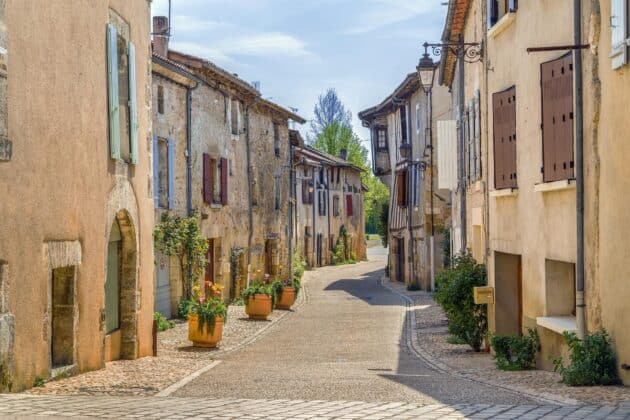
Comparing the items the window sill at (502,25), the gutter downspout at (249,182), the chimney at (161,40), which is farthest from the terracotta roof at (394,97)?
the window sill at (502,25)

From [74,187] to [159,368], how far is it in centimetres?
310

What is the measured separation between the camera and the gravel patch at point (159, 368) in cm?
1087

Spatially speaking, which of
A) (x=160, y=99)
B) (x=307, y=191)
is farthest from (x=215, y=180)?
(x=307, y=191)

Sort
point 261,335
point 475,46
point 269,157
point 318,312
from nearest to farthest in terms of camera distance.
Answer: point 475,46 → point 261,335 → point 318,312 → point 269,157

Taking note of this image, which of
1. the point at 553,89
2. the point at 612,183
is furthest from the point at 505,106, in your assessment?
the point at 612,183

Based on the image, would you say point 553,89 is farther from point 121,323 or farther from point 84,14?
point 121,323

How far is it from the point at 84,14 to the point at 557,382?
6.90 metres

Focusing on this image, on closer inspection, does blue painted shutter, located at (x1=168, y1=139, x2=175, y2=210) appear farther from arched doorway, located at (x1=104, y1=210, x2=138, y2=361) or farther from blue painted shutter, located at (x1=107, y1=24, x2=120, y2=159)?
blue painted shutter, located at (x1=107, y1=24, x2=120, y2=159)

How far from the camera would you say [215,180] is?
92.5 feet

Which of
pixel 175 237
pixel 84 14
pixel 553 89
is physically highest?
pixel 84 14

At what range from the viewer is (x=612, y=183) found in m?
10.3

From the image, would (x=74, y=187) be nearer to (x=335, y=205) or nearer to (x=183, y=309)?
(x=183, y=309)

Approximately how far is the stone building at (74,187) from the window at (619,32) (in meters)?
5.69

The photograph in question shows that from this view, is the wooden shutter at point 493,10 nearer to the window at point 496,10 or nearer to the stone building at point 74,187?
the window at point 496,10
